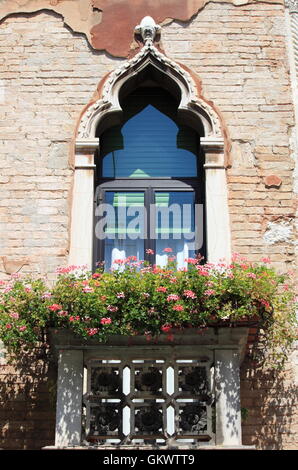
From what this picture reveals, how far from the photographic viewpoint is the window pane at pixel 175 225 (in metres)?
8.67

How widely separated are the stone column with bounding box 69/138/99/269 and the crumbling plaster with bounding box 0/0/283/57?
4.42ft

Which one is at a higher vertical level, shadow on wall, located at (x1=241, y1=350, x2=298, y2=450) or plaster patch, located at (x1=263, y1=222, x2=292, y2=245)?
plaster patch, located at (x1=263, y1=222, x2=292, y2=245)

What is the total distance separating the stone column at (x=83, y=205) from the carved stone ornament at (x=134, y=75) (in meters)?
0.15

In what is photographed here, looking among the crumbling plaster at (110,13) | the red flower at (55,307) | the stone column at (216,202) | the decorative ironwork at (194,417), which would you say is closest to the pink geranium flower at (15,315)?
the red flower at (55,307)

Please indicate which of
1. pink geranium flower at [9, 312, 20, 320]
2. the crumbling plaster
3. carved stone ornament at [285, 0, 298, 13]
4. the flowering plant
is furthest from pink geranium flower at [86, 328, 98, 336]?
carved stone ornament at [285, 0, 298, 13]

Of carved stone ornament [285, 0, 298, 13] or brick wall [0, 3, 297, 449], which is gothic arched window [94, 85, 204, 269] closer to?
brick wall [0, 3, 297, 449]

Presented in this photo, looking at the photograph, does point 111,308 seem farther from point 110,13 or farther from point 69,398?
point 110,13

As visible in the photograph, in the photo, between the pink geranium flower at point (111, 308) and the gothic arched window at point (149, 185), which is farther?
the gothic arched window at point (149, 185)

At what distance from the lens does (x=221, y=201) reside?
27.9 ft

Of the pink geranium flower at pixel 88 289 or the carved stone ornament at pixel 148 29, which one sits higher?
the carved stone ornament at pixel 148 29

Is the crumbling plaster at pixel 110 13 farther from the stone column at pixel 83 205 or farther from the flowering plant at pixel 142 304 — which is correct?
the flowering plant at pixel 142 304

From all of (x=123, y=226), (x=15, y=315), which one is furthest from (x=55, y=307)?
(x=123, y=226)

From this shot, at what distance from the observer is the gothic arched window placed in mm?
8695
